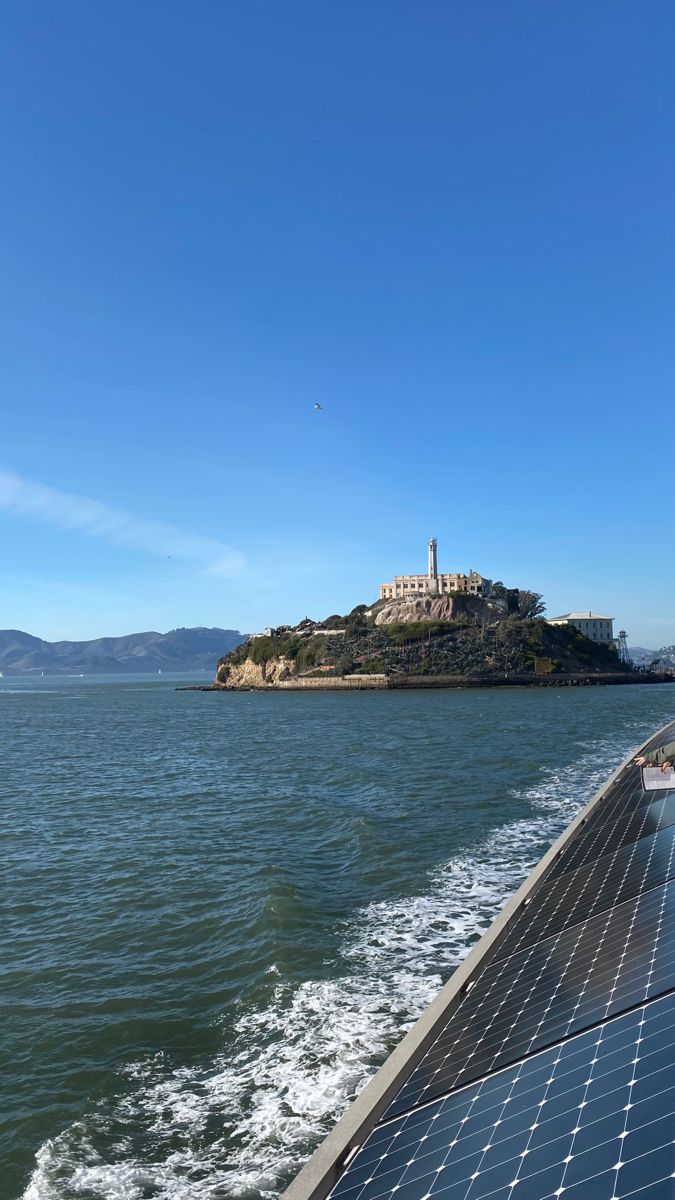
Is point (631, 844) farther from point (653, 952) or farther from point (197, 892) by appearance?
point (197, 892)

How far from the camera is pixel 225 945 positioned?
14141 millimetres

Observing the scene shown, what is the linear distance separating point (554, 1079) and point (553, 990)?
2427 mm

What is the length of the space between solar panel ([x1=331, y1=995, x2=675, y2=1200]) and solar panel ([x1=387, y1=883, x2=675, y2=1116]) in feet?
1.39

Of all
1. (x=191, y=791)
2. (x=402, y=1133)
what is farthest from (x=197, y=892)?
(x=191, y=791)

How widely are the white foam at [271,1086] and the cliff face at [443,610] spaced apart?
158 meters

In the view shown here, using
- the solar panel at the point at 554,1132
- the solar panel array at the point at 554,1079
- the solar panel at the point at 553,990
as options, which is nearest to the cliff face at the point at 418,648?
the solar panel at the point at 553,990

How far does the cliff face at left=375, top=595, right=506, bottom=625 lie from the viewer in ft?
567

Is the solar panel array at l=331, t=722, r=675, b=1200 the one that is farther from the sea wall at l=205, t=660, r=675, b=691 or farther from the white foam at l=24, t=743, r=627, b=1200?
the sea wall at l=205, t=660, r=675, b=691

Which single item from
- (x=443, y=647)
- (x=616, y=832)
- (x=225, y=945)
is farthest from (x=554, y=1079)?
(x=443, y=647)

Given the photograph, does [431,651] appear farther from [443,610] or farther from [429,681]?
[443,610]

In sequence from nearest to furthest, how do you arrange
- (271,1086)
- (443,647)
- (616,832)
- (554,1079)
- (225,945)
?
(554,1079) < (271,1086) < (225,945) < (616,832) < (443,647)

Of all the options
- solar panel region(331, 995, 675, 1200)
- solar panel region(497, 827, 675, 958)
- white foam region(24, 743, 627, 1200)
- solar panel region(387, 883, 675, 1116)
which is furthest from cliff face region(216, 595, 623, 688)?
solar panel region(331, 995, 675, 1200)

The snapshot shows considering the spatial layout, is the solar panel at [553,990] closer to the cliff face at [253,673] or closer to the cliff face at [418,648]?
the cliff face at [418,648]

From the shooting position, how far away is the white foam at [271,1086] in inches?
305
